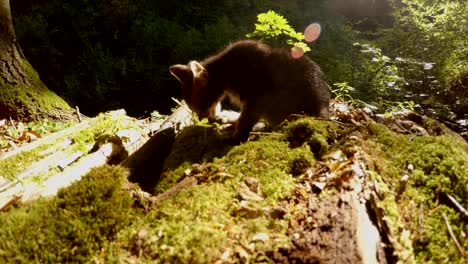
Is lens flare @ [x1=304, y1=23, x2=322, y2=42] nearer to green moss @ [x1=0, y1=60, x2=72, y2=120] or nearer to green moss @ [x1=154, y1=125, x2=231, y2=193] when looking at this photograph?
green moss @ [x1=0, y1=60, x2=72, y2=120]

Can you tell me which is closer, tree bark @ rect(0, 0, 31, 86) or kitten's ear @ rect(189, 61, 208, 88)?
kitten's ear @ rect(189, 61, 208, 88)

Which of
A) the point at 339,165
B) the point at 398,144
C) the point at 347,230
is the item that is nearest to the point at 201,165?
the point at 339,165

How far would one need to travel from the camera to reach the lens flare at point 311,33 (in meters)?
14.7

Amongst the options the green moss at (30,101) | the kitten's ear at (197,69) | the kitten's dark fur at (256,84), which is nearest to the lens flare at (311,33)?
the kitten's dark fur at (256,84)

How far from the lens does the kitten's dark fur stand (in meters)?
4.86

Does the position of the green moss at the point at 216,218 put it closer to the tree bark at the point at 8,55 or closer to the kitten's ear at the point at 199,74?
the kitten's ear at the point at 199,74

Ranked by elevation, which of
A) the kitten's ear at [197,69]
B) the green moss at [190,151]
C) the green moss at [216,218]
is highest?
the green moss at [216,218]

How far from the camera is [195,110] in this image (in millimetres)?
5492

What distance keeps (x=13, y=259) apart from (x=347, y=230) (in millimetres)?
1922

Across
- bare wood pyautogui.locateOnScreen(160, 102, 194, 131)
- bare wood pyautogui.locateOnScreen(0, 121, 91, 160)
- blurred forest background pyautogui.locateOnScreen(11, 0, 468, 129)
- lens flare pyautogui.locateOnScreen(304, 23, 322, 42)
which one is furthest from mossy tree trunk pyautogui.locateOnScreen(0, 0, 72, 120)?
lens flare pyautogui.locateOnScreen(304, 23, 322, 42)

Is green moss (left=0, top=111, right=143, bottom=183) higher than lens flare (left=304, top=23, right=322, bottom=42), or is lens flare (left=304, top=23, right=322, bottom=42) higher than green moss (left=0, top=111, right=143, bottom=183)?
green moss (left=0, top=111, right=143, bottom=183)

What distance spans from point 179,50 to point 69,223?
33.4ft

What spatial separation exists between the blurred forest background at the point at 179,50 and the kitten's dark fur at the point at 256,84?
4711 millimetres

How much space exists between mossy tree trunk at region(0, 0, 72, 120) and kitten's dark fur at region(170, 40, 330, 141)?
9.01 feet
